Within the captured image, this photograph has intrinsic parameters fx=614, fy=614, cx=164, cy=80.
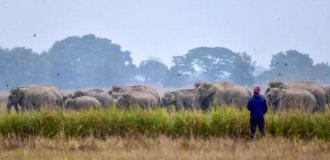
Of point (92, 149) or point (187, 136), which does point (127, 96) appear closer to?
point (187, 136)

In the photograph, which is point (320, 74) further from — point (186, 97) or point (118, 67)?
point (186, 97)

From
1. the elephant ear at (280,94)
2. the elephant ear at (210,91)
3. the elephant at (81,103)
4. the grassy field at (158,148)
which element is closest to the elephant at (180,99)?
the elephant ear at (210,91)

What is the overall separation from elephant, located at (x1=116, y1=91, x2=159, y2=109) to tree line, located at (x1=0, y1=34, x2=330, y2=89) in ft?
200

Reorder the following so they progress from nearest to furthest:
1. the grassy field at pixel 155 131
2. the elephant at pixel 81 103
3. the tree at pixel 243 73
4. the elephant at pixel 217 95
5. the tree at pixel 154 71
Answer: the grassy field at pixel 155 131
the elephant at pixel 217 95
the elephant at pixel 81 103
the tree at pixel 243 73
the tree at pixel 154 71

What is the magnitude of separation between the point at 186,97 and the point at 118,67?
75346mm

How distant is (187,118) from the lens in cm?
1658

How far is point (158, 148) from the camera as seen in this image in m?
13.2

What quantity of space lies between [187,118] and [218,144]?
2.68 metres

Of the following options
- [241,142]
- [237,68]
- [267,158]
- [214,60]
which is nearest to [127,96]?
[241,142]

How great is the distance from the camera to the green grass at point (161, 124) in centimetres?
1611

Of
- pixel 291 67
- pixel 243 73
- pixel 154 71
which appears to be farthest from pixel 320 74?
pixel 154 71

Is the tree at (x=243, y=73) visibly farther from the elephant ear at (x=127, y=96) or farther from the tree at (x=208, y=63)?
the elephant ear at (x=127, y=96)

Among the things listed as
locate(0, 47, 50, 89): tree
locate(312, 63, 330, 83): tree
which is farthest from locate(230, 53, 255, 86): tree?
locate(0, 47, 50, 89): tree

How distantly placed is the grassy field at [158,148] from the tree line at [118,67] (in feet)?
245
